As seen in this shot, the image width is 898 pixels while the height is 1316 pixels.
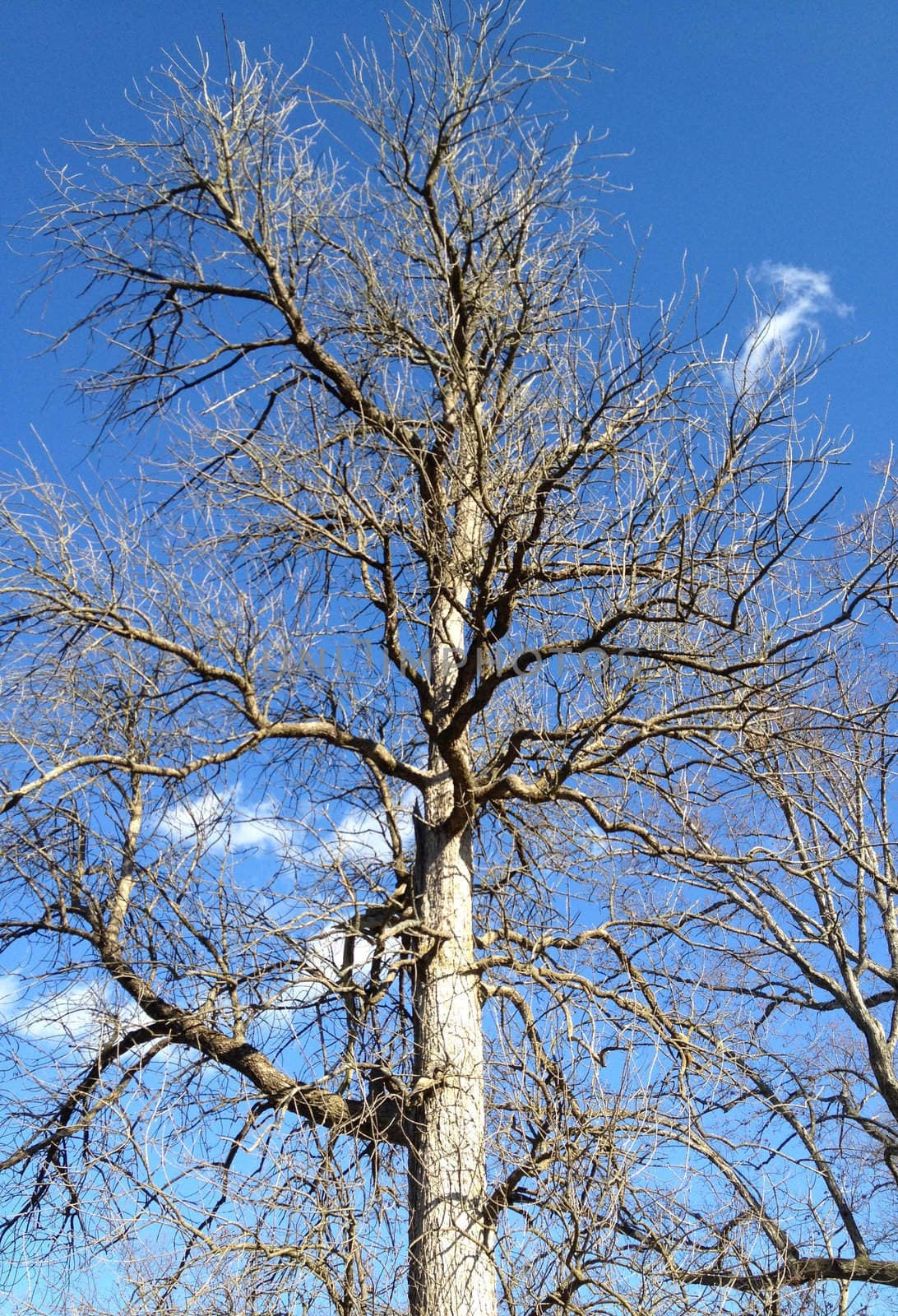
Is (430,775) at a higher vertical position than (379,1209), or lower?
higher

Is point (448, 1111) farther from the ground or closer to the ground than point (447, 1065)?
closer to the ground

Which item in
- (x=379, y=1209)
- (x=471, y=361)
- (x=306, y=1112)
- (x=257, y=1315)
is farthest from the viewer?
(x=471, y=361)

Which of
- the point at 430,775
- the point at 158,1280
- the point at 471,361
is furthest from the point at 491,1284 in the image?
the point at 471,361

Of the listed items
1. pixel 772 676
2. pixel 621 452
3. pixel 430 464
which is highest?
pixel 430 464

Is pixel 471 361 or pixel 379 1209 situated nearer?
pixel 379 1209

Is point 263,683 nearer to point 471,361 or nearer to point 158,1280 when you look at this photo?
point 471,361

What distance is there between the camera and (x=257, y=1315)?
3402mm

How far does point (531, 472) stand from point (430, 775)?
157cm

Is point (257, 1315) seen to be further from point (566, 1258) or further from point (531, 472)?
point (531, 472)

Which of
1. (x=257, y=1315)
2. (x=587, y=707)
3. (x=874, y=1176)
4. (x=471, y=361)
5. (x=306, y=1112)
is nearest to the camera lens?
(x=257, y=1315)

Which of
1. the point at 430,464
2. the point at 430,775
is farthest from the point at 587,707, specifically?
the point at 430,464

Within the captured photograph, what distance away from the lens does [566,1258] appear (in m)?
3.58

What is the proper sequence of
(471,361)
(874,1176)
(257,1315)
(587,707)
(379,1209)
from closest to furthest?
(257,1315) → (379,1209) → (587,707) → (471,361) → (874,1176)

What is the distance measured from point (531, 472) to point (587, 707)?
103 centimetres
